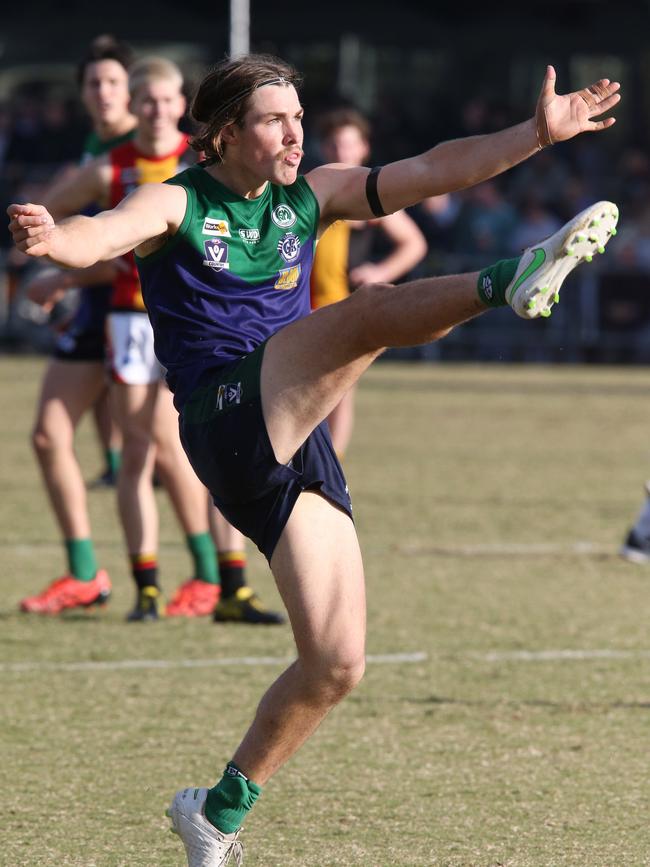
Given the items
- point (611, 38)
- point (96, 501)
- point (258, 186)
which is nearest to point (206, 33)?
point (611, 38)

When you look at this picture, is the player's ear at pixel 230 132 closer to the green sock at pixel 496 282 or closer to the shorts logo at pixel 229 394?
the shorts logo at pixel 229 394

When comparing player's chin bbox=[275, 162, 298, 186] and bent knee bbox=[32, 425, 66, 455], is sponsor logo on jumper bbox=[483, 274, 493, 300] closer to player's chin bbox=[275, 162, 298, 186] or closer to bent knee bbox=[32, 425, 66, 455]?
player's chin bbox=[275, 162, 298, 186]

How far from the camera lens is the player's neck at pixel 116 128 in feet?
25.9

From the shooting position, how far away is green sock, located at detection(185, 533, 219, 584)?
7.66 meters

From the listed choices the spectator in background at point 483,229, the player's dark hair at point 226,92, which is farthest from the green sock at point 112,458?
the spectator in background at point 483,229

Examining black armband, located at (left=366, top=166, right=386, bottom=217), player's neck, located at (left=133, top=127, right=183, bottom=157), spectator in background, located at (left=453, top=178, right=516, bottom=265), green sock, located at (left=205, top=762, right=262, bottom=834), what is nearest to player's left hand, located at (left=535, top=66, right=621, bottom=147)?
black armband, located at (left=366, top=166, right=386, bottom=217)

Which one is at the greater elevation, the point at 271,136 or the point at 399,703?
the point at 271,136

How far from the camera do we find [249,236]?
434cm

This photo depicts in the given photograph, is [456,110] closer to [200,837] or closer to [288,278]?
[288,278]

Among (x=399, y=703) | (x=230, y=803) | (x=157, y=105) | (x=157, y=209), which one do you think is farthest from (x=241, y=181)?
(x=157, y=105)

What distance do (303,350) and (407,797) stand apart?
1622 mm

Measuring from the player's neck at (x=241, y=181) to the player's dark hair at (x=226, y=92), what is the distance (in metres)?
0.06

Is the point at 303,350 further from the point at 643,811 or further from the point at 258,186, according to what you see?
the point at 643,811

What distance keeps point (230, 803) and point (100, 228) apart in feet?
4.83
